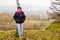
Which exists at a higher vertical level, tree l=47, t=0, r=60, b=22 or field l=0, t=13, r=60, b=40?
tree l=47, t=0, r=60, b=22

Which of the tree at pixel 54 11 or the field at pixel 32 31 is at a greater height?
the tree at pixel 54 11

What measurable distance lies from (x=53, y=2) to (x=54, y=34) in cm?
60

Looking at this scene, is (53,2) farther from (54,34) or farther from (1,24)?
(1,24)

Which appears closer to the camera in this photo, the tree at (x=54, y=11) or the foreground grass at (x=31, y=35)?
the foreground grass at (x=31, y=35)

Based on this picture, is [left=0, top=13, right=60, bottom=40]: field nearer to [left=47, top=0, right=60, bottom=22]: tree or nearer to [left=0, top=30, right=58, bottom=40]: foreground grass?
[left=0, top=30, right=58, bottom=40]: foreground grass

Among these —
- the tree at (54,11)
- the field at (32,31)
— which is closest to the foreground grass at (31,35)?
the field at (32,31)

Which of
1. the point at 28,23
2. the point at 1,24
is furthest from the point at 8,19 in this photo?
the point at 28,23

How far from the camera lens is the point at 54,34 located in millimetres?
2742

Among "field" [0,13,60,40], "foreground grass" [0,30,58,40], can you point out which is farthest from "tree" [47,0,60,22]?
"foreground grass" [0,30,58,40]

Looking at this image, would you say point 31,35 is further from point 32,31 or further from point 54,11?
point 54,11

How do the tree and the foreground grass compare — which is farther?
the tree

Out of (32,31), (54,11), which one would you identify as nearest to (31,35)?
(32,31)

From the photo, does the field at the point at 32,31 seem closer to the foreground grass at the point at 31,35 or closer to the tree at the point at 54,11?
the foreground grass at the point at 31,35

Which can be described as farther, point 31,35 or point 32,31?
point 32,31
